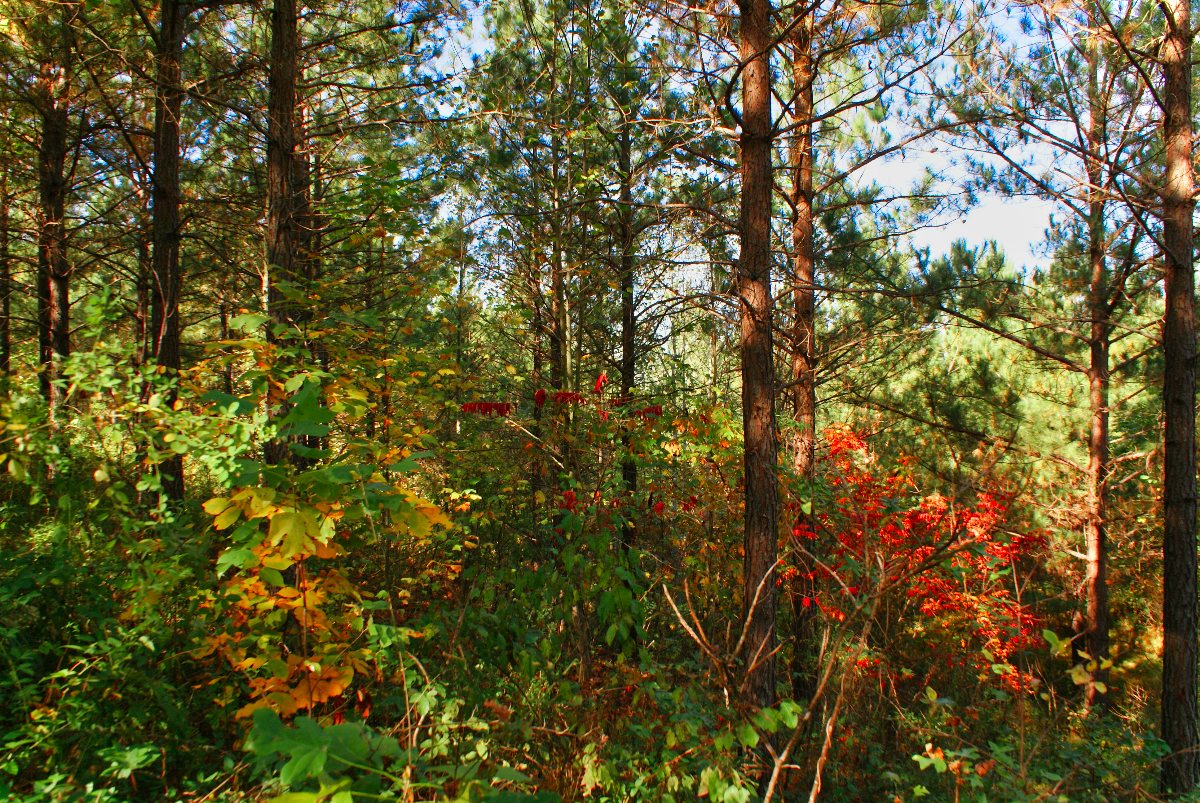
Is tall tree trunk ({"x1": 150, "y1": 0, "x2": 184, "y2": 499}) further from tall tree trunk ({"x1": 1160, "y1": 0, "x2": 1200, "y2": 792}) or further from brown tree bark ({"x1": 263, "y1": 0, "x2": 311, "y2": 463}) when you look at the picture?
tall tree trunk ({"x1": 1160, "y1": 0, "x2": 1200, "y2": 792})

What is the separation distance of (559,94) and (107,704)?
629 centimetres

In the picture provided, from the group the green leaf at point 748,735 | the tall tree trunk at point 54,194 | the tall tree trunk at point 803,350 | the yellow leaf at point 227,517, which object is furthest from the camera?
the tall tree trunk at point 54,194

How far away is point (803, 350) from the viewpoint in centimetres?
636

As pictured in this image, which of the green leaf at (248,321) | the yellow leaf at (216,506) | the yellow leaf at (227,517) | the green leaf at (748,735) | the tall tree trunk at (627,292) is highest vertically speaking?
the tall tree trunk at (627,292)

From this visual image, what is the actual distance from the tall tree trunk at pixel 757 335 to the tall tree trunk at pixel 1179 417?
3201 millimetres

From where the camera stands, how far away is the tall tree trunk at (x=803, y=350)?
20.0ft

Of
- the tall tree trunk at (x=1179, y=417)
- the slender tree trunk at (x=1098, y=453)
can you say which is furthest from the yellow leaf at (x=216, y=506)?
the slender tree trunk at (x=1098, y=453)

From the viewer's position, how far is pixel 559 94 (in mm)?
6676

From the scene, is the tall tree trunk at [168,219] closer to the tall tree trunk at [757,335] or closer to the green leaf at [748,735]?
the tall tree trunk at [757,335]

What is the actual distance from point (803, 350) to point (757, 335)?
9.01 ft

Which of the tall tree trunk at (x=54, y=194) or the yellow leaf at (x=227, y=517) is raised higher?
A: the tall tree trunk at (x=54, y=194)

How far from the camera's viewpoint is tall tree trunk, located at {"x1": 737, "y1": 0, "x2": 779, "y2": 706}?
3.73 m

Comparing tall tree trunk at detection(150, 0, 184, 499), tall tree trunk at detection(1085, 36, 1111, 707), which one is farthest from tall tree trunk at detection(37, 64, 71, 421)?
tall tree trunk at detection(1085, 36, 1111, 707)

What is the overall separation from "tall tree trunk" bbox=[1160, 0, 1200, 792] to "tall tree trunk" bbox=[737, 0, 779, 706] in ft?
10.5
